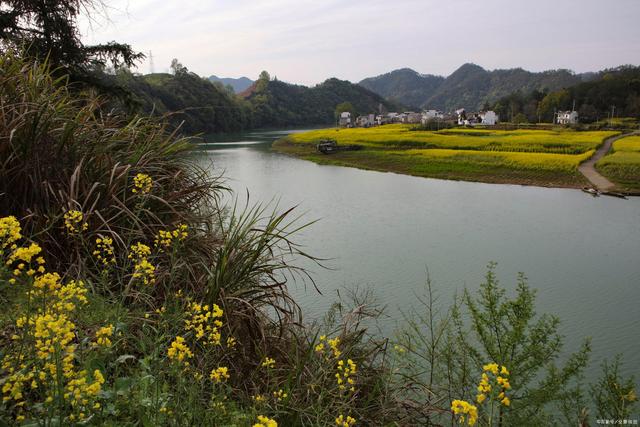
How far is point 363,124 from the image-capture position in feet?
303

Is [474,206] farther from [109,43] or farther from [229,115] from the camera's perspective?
[229,115]

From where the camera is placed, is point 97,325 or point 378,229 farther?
point 378,229

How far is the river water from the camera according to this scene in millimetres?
8211

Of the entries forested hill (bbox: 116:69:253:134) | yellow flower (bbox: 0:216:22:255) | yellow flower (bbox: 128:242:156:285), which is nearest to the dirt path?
yellow flower (bbox: 128:242:156:285)

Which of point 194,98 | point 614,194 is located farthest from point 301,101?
point 614,194

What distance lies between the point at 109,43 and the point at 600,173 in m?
25.0

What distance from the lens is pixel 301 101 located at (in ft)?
429

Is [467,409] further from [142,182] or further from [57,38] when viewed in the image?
[57,38]

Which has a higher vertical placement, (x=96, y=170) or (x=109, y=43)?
(x=109, y=43)

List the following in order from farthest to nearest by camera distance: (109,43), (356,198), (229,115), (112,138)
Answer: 1. (229,115)
2. (356,198)
3. (109,43)
4. (112,138)

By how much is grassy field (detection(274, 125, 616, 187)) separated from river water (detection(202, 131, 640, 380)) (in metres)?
2.52

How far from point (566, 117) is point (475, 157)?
47387mm

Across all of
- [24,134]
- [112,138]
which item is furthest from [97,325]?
[112,138]

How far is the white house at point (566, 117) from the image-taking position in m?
→ 64.9
